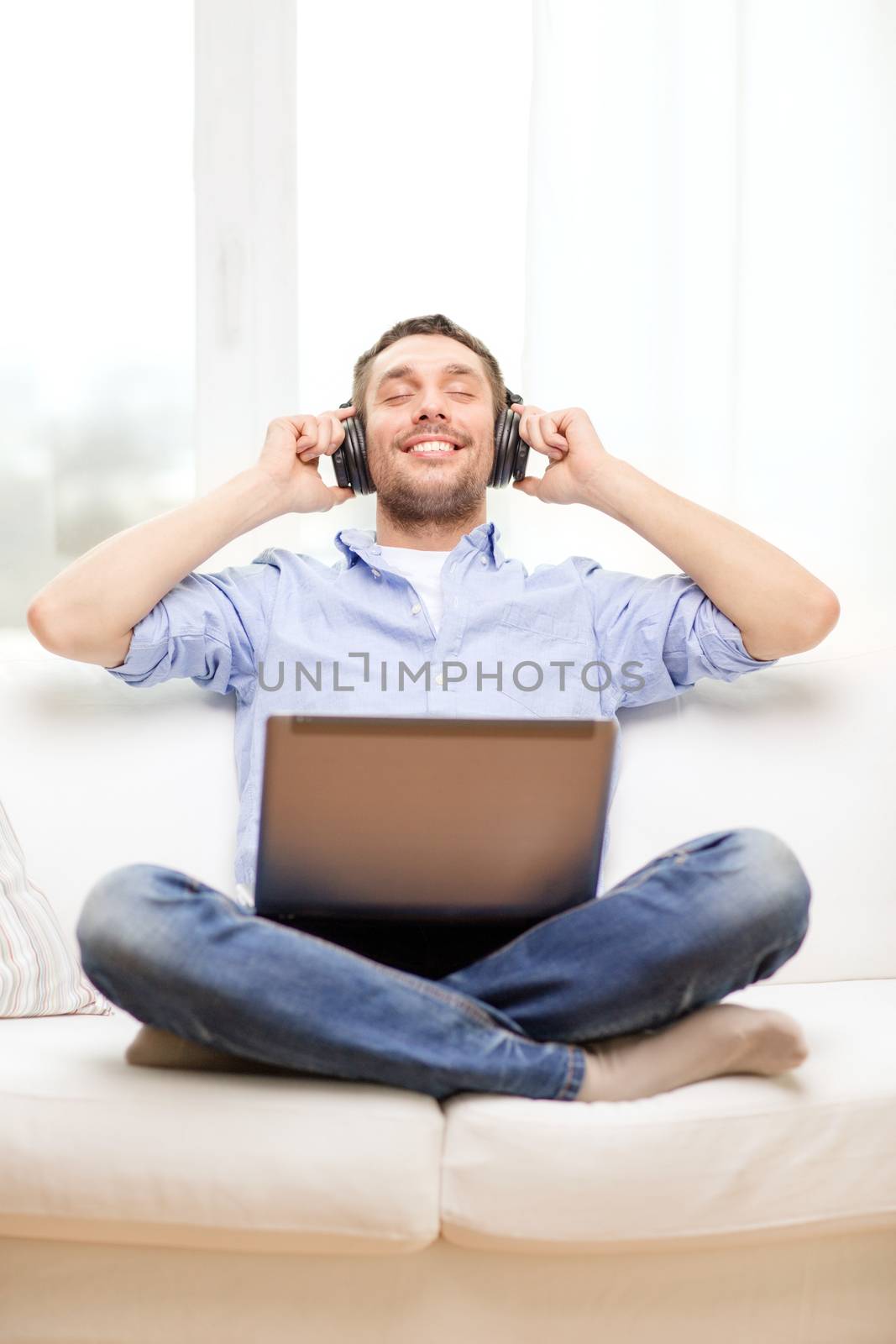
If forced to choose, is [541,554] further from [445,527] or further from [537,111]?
[537,111]

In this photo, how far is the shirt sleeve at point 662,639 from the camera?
5.73ft

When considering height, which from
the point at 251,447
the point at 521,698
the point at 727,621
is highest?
the point at 251,447

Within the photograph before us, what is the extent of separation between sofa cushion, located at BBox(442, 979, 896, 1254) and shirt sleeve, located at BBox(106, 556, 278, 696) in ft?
2.67

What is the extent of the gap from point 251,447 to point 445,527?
49 cm

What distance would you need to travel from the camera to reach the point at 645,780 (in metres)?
1.79

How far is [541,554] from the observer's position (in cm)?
223

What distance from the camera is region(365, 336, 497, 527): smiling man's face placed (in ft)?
6.48

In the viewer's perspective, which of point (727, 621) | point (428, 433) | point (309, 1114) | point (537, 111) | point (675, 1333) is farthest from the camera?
point (537, 111)

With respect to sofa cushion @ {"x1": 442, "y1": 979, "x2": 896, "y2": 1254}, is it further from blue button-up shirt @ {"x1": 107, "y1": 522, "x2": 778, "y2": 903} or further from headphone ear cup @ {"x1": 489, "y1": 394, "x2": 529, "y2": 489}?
headphone ear cup @ {"x1": 489, "y1": 394, "x2": 529, "y2": 489}

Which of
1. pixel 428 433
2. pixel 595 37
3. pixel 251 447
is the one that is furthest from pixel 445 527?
pixel 595 37

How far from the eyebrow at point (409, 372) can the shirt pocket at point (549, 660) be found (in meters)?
0.44

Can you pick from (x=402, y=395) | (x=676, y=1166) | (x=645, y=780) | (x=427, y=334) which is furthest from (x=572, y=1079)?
(x=427, y=334)

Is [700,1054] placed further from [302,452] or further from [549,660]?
[302,452]

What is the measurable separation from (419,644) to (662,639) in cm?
36
